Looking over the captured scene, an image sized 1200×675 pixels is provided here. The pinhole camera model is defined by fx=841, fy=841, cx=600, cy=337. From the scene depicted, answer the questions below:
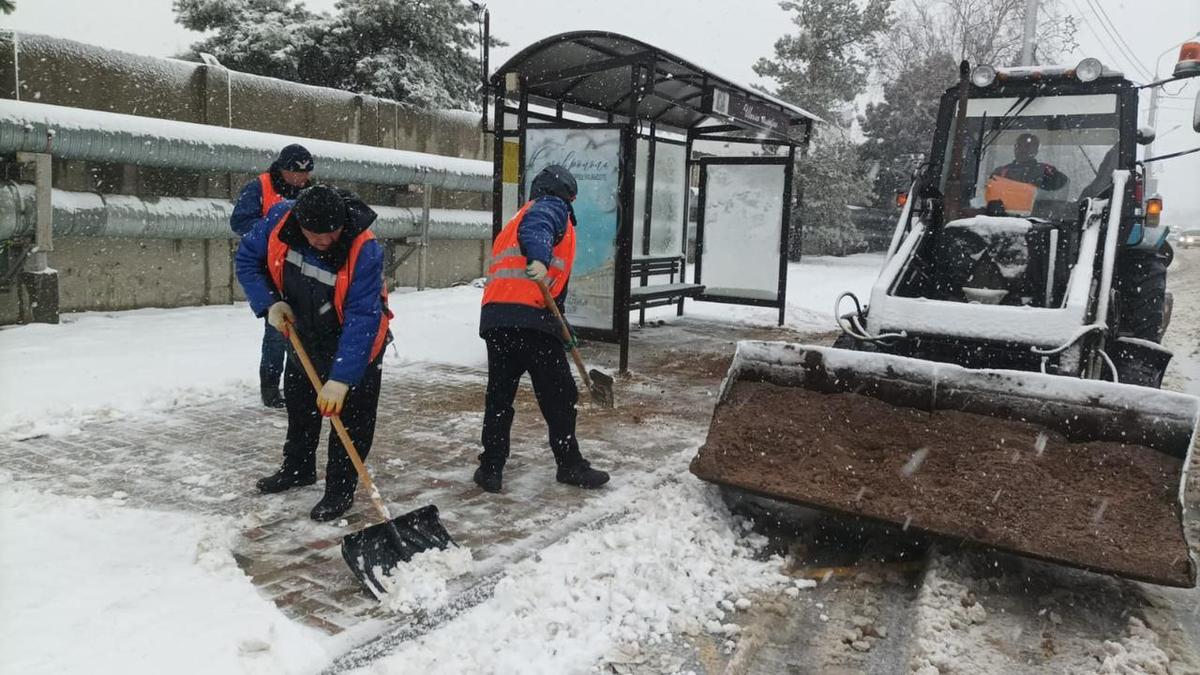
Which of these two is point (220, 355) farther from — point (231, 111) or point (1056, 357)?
point (1056, 357)

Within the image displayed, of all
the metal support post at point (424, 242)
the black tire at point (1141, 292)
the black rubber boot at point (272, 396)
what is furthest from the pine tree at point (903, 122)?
the black rubber boot at point (272, 396)

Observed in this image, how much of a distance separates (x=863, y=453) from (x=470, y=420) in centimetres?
306

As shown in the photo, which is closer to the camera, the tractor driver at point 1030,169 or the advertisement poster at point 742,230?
the tractor driver at point 1030,169

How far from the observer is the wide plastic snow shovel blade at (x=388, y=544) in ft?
11.2

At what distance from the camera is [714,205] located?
38.6 feet

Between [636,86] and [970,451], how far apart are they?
477 cm

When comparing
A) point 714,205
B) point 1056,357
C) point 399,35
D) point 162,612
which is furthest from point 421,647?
point 399,35

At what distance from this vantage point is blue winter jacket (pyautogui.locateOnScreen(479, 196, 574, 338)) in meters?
4.52

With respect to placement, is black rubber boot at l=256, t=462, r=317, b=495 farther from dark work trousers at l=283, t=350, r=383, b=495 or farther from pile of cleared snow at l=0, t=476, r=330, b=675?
pile of cleared snow at l=0, t=476, r=330, b=675

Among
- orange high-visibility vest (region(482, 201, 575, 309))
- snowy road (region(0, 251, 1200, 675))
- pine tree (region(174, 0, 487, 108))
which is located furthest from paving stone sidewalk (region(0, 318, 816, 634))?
pine tree (region(174, 0, 487, 108))

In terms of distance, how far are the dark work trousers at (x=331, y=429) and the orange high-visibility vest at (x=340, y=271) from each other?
15cm

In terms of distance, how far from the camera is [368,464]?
505 centimetres

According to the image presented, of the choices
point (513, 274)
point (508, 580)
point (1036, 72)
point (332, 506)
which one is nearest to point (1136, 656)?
point (508, 580)

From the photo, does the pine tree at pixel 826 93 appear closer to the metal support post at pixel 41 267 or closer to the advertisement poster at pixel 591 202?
the advertisement poster at pixel 591 202
